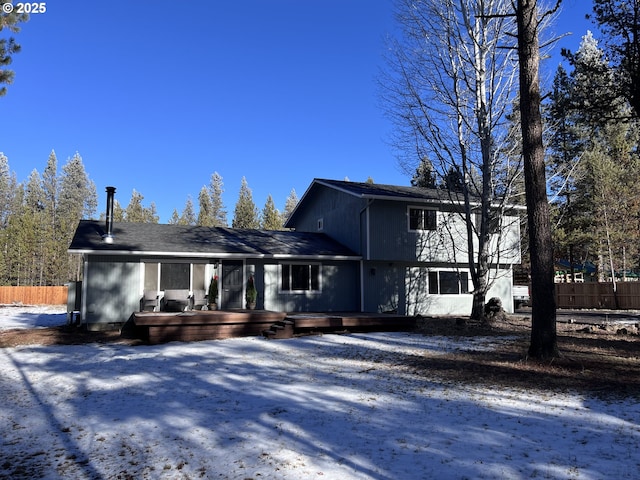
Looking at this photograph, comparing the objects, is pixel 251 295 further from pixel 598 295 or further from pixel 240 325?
pixel 598 295

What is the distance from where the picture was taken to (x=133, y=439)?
4863mm

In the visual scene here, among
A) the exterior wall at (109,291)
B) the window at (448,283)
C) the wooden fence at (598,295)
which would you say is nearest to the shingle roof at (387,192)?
the window at (448,283)

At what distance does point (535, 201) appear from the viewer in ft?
30.3

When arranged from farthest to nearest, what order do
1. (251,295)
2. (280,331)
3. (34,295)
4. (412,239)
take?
(34,295)
(412,239)
(251,295)
(280,331)

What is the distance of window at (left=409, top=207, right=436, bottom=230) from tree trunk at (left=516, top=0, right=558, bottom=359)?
9.50m

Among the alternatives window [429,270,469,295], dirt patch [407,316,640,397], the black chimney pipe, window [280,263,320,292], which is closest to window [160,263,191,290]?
the black chimney pipe

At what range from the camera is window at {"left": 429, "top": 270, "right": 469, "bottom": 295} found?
19.7m

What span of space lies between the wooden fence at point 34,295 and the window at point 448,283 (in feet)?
86.6

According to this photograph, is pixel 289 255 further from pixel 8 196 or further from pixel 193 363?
pixel 8 196

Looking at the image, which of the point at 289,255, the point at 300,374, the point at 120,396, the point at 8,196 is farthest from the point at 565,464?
the point at 8,196

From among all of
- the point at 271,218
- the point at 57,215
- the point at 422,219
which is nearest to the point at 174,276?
the point at 422,219

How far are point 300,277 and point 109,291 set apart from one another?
21.6 feet

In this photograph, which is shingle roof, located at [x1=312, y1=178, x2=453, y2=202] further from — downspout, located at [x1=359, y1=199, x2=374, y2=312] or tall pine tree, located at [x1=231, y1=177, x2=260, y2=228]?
tall pine tree, located at [x1=231, y1=177, x2=260, y2=228]

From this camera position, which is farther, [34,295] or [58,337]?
[34,295]
